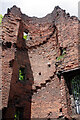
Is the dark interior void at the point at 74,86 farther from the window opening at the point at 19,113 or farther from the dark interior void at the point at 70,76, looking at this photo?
the window opening at the point at 19,113

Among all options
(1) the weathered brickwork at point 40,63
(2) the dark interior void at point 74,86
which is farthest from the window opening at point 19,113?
(2) the dark interior void at point 74,86

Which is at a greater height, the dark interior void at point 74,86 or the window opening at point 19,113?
the dark interior void at point 74,86

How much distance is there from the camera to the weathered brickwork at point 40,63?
1002 cm

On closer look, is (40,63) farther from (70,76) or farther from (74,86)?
(74,86)

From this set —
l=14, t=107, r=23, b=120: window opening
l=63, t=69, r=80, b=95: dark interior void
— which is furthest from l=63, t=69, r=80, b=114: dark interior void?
→ l=14, t=107, r=23, b=120: window opening

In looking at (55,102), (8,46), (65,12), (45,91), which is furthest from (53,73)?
(65,12)

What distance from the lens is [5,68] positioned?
10.2 metres

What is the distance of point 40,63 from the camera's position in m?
→ 12.4

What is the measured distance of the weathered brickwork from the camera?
1002 cm

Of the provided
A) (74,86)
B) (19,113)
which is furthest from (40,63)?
(19,113)

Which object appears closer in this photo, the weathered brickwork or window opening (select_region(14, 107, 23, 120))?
the weathered brickwork

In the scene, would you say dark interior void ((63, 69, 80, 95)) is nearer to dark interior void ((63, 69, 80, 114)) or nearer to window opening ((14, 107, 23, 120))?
dark interior void ((63, 69, 80, 114))

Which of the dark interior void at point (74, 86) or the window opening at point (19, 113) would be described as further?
the window opening at point (19, 113)

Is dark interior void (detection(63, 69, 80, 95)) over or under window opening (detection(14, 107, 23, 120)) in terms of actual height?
over
